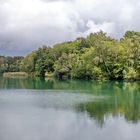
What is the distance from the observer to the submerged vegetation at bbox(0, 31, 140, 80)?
79625 mm

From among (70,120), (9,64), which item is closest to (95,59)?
(70,120)

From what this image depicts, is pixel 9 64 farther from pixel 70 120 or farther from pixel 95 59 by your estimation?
pixel 70 120

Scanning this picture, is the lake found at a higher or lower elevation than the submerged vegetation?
lower

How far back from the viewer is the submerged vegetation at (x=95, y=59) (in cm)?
7962

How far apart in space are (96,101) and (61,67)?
58.0 m

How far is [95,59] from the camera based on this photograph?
82875 millimetres

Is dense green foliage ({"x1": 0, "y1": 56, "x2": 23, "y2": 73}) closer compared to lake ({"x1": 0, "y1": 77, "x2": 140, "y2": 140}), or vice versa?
lake ({"x1": 0, "y1": 77, "x2": 140, "y2": 140})

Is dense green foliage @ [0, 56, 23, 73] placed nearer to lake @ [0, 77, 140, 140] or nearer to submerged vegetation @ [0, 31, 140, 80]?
submerged vegetation @ [0, 31, 140, 80]

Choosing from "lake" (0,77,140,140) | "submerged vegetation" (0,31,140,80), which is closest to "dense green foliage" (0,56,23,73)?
"submerged vegetation" (0,31,140,80)

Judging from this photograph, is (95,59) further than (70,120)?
Yes

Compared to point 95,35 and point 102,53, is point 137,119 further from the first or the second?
point 95,35

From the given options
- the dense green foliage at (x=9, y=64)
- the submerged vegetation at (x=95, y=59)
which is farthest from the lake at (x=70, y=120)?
the dense green foliage at (x=9, y=64)

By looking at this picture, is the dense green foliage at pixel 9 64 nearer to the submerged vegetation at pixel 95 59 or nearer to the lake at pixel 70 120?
the submerged vegetation at pixel 95 59

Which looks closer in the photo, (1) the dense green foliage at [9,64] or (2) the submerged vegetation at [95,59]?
(2) the submerged vegetation at [95,59]
